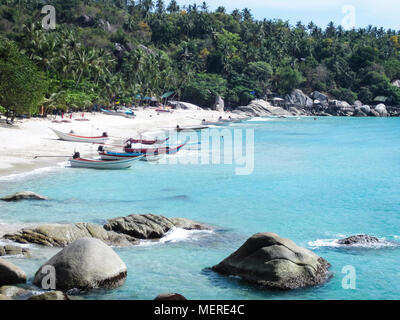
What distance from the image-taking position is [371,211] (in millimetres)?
22203

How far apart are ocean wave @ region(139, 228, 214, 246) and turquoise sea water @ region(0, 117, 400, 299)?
0.24 ft

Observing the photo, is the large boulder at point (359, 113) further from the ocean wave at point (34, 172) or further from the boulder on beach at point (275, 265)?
the boulder on beach at point (275, 265)

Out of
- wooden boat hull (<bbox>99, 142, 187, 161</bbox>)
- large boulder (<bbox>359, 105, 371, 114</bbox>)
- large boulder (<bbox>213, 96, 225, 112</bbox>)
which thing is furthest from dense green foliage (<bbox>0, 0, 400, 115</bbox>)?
wooden boat hull (<bbox>99, 142, 187, 161</bbox>)

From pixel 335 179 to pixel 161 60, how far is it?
3024 inches

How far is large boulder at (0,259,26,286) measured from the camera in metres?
11.0

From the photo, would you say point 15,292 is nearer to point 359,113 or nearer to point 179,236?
point 179,236

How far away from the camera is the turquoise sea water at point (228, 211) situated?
40.5 ft

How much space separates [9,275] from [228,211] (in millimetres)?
11528

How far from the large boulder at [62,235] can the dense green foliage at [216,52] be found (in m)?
63.4

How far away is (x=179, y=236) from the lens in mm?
15977

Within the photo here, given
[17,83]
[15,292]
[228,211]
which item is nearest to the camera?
[15,292]

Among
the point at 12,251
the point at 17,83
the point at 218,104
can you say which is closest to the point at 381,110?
the point at 218,104
